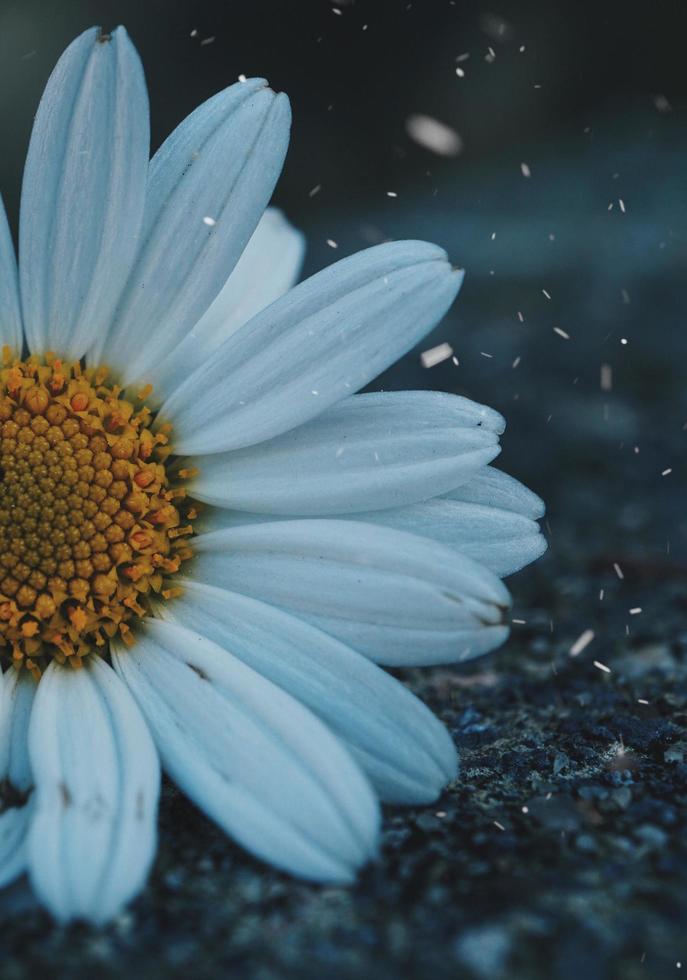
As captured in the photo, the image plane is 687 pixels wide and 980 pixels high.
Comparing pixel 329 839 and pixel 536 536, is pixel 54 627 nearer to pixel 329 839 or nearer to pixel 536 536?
pixel 329 839

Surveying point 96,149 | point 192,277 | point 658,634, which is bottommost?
point 658,634

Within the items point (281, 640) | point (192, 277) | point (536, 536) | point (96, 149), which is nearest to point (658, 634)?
point (536, 536)

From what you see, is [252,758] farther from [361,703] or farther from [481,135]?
→ [481,135]

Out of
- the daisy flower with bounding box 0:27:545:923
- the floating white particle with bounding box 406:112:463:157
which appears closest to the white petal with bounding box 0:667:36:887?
the daisy flower with bounding box 0:27:545:923

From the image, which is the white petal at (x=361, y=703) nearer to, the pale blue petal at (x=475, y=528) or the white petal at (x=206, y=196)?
the pale blue petal at (x=475, y=528)

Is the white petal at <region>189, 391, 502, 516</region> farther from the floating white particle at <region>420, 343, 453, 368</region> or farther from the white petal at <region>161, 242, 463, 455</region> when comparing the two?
the floating white particle at <region>420, 343, 453, 368</region>

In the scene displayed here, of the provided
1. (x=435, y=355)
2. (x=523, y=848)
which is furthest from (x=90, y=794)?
(x=435, y=355)
